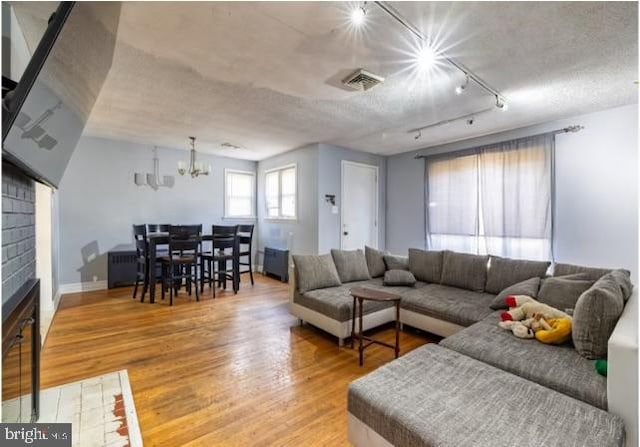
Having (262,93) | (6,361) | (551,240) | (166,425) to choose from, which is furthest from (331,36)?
(551,240)

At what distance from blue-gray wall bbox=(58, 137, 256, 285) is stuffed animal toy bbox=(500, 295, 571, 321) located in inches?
218

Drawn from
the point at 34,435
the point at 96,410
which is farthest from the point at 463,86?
the point at 96,410

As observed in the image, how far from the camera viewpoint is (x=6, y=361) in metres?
1.28

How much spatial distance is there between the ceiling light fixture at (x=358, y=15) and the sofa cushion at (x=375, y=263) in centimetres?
283

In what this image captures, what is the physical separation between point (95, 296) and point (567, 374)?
566 cm

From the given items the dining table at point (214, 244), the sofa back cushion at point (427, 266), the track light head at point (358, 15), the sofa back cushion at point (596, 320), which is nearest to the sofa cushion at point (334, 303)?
the sofa back cushion at point (427, 266)

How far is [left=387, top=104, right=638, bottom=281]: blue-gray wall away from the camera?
10.8 ft

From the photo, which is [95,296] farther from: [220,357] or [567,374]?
[567,374]

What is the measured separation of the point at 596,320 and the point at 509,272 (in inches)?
56.8

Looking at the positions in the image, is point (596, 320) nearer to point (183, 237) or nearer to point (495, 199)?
point (495, 199)

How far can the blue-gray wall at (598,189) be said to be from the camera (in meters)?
3.30

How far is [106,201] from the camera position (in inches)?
196

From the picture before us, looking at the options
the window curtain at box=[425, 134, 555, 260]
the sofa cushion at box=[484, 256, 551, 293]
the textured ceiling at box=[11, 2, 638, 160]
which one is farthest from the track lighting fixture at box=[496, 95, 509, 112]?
the sofa cushion at box=[484, 256, 551, 293]

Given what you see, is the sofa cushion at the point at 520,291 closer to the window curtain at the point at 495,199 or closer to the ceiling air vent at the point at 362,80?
the window curtain at the point at 495,199
